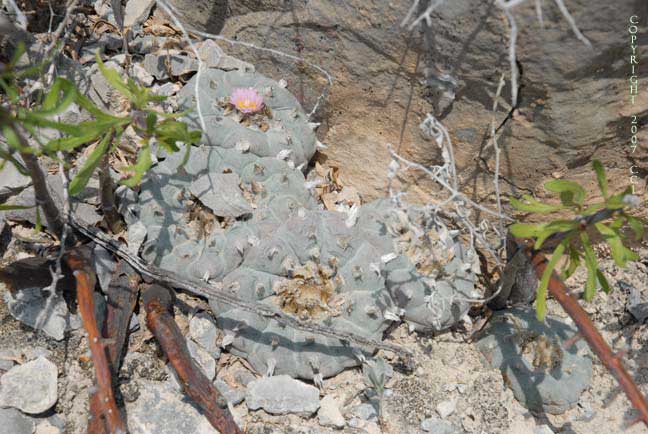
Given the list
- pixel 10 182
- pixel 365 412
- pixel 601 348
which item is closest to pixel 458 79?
pixel 601 348

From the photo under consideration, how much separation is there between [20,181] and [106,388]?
1056 millimetres

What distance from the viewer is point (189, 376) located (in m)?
2.14

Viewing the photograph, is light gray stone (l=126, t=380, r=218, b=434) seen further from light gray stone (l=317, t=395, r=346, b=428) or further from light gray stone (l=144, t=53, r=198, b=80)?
light gray stone (l=144, t=53, r=198, b=80)

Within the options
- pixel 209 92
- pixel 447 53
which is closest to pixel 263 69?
pixel 209 92

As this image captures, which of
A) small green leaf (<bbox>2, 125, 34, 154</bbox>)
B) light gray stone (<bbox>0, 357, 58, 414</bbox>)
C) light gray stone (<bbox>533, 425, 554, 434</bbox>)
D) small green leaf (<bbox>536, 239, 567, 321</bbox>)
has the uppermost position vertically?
small green leaf (<bbox>536, 239, 567, 321</bbox>)

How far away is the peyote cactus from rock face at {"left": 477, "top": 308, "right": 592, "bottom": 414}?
0.22 meters

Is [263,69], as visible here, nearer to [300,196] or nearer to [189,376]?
[300,196]

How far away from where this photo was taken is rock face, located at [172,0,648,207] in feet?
7.07

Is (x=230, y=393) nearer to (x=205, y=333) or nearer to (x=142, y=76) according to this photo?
(x=205, y=333)

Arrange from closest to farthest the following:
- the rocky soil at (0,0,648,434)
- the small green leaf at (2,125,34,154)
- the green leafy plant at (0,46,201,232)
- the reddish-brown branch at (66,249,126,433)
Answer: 1. the small green leaf at (2,125,34,154)
2. the green leafy plant at (0,46,201,232)
3. the reddish-brown branch at (66,249,126,433)
4. the rocky soil at (0,0,648,434)

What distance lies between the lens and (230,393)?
236cm

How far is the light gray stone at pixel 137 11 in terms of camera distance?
3.09m

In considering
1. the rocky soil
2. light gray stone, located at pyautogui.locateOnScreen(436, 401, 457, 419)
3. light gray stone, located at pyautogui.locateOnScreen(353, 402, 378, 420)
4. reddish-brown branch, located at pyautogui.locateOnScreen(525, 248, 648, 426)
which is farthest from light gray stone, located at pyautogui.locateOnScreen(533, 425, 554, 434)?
light gray stone, located at pyautogui.locateOnScreen(353, 402, 378, 420)

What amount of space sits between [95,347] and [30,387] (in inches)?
14.9
